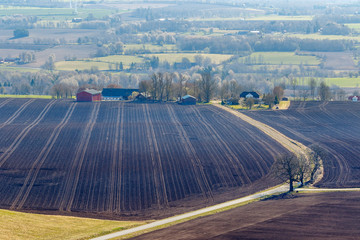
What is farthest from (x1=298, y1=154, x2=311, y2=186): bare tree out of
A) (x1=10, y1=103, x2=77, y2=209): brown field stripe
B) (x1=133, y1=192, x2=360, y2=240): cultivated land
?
(x1=10, y1=103, x2=77, y2=209): brown field stripe

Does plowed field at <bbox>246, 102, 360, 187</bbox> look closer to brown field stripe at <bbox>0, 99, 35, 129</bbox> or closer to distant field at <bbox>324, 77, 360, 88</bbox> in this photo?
brown field stripe at <bbox>0, 99, 35, 129</bbox>

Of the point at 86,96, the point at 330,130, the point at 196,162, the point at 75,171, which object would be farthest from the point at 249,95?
the point at 75,171

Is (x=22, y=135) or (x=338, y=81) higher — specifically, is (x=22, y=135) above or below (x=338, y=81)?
above

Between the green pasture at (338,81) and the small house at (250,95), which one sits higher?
the small house at (250,95)

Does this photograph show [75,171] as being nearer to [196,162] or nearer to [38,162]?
[38,162]

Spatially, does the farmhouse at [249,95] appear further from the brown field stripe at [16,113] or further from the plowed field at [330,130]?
the brown field stripe at [16,113]

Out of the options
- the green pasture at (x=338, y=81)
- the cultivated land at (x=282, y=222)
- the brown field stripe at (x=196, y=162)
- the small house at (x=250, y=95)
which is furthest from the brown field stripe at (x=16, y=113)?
the green pasture at (x=338, y=81)
